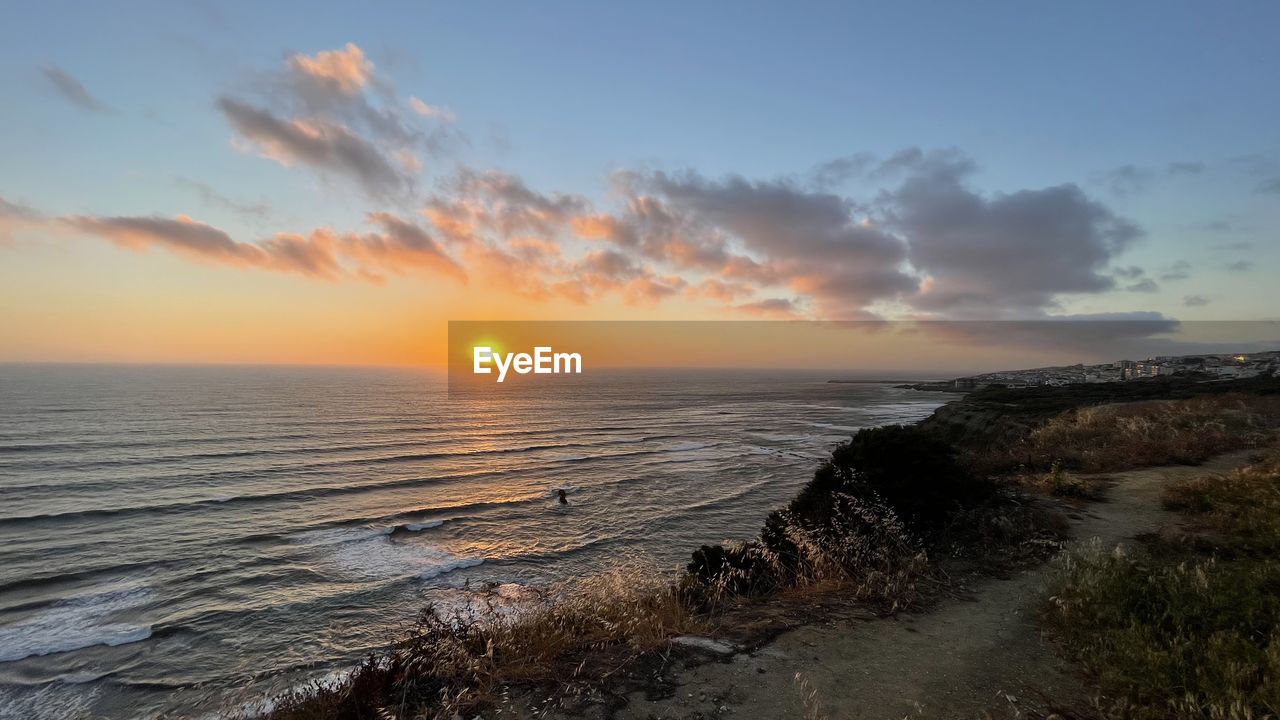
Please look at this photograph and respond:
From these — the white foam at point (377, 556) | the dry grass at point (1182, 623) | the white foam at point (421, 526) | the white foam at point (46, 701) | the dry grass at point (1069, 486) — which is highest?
the dry grass at point (1182, 623)

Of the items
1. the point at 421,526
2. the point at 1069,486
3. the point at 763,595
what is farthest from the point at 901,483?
the point at 421,526

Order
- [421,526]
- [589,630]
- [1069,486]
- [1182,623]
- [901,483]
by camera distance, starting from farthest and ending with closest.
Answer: [421,526] → [1069,486] → [901,483] → [589,630] → [1182,623]

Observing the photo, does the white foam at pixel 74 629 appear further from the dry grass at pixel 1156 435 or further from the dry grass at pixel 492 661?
the dry grass at pixel 1156 435

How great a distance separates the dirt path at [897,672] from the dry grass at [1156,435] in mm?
12717

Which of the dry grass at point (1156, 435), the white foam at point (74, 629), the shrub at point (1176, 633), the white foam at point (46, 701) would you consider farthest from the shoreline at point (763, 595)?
the white foam at point (74, 629)

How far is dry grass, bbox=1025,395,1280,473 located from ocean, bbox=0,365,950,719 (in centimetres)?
1098

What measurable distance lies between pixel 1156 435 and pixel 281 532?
32040mm

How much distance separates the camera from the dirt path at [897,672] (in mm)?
4691

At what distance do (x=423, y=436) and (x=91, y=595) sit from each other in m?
35.0

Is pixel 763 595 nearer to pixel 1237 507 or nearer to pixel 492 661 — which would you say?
pixel 492 661

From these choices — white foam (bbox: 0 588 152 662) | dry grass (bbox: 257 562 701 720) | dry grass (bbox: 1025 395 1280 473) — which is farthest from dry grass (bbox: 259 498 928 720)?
dry grass (bbox: 1025 395 1280 473)

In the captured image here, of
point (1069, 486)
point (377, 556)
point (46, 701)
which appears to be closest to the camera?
point (46, 701)

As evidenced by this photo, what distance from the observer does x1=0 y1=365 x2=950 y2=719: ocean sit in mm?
12242

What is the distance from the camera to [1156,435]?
18.2 metres
